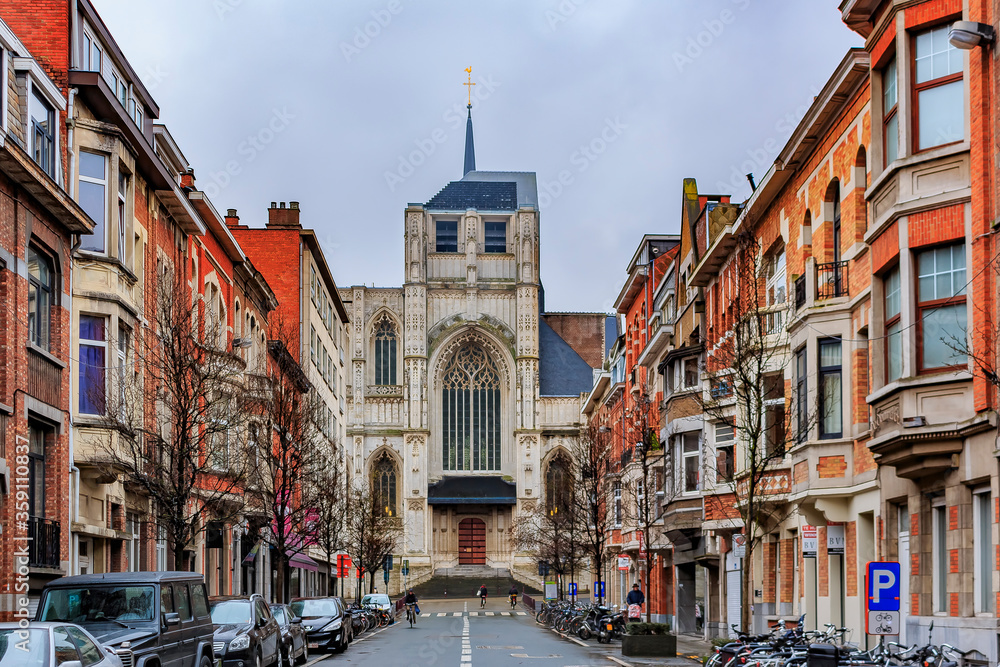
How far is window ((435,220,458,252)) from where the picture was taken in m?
95.2

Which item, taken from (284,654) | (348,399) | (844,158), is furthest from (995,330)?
(348,399)

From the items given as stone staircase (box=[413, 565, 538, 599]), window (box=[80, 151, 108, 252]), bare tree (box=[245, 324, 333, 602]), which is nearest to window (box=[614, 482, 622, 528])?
bare tree (box=[245, 324, 333, 602])

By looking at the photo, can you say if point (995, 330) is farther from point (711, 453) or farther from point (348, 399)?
point (348, 399)

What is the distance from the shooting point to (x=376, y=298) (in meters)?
93.5

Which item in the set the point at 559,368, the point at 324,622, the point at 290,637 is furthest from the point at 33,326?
the point at 559,368

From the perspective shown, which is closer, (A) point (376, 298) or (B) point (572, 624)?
(B) point (572, 624)

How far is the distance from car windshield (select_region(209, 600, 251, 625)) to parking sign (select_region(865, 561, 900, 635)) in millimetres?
11247

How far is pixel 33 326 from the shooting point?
73.7ft

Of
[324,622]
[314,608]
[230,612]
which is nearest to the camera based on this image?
[230,612]

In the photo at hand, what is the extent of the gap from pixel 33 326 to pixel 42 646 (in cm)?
1189

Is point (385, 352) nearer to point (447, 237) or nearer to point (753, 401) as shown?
point (447, 237)

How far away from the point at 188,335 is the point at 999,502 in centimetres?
1531

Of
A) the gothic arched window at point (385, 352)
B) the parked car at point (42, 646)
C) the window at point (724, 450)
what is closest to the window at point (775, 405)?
the window at point (724, 450)

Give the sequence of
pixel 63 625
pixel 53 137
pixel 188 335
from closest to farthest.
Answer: pixel 63 625 < pixel 53 137 < pixel 188 335
